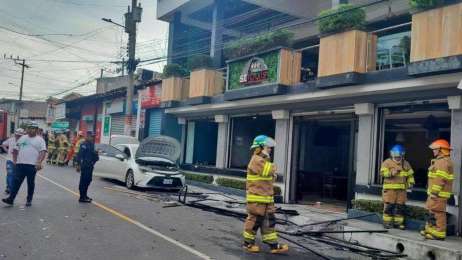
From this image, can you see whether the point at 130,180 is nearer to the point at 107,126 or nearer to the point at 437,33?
the point at 437,33

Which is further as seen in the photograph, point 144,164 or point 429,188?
point 144,164

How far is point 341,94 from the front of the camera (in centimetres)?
1169

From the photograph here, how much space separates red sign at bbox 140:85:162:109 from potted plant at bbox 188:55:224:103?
13.8ft

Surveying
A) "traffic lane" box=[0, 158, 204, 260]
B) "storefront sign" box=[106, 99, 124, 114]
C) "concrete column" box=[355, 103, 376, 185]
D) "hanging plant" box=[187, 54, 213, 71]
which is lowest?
"traffic lane" box=[0, 158, 204, 260]

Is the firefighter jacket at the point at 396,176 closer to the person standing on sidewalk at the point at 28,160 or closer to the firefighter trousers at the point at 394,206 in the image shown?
the firefighter trousers at the point at 394,206

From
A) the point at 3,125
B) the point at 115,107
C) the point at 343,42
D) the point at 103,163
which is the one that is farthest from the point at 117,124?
the point at 343,42

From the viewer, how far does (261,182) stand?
7.20 meters

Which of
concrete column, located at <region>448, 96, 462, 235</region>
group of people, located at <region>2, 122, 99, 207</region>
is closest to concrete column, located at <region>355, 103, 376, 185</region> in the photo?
concrete column, located at <region>448, 96, 462, 235</region>

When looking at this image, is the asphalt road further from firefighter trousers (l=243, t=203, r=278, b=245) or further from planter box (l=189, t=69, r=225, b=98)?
planter box (l=189, t=69, r=225, b=98)

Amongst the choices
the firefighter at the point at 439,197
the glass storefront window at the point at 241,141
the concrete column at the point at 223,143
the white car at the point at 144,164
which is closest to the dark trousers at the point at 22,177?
the white car at the point at 144,164

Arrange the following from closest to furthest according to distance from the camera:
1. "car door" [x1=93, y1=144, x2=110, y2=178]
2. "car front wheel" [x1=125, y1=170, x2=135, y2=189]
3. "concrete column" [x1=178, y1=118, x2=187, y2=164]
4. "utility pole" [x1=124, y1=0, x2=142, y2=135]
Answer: "car front wheel" [x1=125, y1=170, x2=135, y2=189] → "car door" [x1=93, y1=144, x2=110, y2=178] → "concrete column" [x1=178, y1=118, x2=187, y2=164] → "utility pole" [x1=124, y1=0, x2=142, y2=135]

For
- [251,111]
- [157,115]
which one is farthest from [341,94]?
[157,115]

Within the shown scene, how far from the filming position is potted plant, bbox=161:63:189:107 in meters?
20.2

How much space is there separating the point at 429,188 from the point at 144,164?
9.63 m
